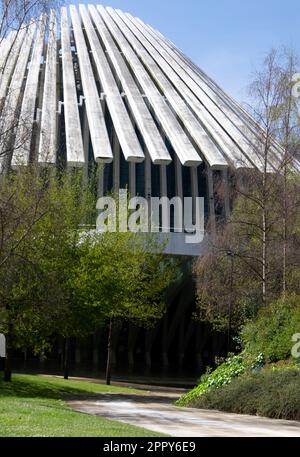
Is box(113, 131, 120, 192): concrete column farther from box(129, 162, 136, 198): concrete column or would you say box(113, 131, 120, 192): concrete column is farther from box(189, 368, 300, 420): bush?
box(189, 368, 300, 420): bush

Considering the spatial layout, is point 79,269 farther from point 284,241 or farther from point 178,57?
point 178,57

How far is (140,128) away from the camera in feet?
116

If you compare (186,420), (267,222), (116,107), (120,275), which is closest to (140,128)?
(116,107)

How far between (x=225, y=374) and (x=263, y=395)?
3587mm

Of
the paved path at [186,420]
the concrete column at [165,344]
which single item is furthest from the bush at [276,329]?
the concrete column at [165,344]

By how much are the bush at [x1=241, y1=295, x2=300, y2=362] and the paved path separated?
7.16 ft

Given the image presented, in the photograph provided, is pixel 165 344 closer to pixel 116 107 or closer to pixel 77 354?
pixel 77 354

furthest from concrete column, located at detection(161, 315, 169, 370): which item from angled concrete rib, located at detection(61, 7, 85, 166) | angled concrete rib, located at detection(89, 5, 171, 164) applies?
angled concrete rib, located at detection(61, 7, 85, 166)

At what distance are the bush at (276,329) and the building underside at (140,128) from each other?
13.9 metres

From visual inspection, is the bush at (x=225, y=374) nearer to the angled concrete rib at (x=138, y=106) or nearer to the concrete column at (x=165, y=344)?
the angled concrete rib at (x=138, y=106)

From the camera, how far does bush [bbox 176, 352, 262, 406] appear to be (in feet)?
55.6

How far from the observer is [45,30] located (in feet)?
38.0

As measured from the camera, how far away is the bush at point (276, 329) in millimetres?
15648
